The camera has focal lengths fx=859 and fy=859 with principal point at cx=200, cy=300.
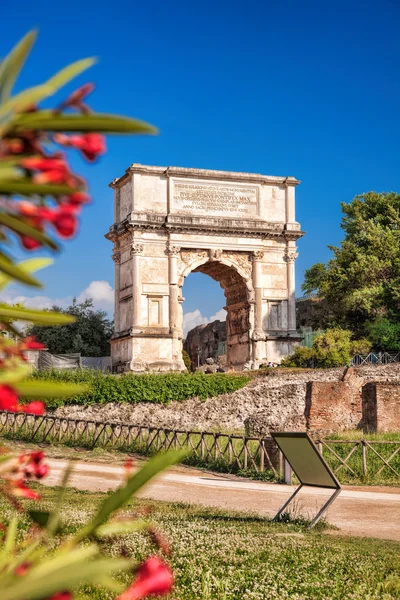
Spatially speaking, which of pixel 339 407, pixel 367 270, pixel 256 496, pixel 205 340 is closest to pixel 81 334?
pixel 205 340

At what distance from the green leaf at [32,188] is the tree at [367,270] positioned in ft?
126

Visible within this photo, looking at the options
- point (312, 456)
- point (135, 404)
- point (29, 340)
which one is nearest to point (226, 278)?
point (135, 404)

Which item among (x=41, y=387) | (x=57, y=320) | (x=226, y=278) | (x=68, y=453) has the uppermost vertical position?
(x=226, y=278)

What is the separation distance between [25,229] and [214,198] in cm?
3746

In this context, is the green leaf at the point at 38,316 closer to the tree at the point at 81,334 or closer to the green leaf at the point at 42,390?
the green leaf at the point at 42,390

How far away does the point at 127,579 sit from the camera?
6.27 m

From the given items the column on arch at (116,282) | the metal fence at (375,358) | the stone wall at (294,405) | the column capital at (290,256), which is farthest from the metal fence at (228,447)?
the column capital at (290,256)

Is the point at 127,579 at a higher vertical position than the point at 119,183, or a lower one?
lower

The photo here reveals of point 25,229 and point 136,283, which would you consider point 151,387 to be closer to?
point 136,283

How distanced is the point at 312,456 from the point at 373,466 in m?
7.66

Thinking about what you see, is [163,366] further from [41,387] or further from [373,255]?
[41,387]

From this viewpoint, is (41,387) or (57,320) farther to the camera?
(57,320)

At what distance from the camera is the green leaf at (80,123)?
126 cm

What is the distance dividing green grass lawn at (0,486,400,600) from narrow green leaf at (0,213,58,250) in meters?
4.45
